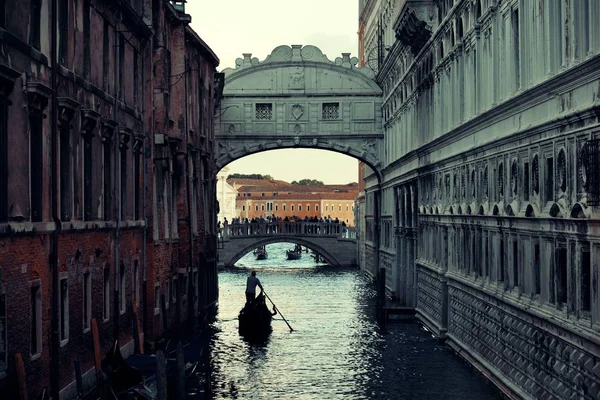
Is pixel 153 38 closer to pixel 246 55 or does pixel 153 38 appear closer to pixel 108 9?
pixel 108 9

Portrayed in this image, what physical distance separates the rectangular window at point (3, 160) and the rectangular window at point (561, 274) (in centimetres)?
604

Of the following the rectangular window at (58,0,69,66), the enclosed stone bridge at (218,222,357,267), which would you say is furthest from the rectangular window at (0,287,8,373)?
the enclosed stone bridge at (218,222,357,267)

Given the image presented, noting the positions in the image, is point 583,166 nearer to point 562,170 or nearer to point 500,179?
point 562,170

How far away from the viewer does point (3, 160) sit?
11094mm

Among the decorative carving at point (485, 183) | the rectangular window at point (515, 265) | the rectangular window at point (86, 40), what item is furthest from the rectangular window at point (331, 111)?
the rectangular window at point (515, 265)

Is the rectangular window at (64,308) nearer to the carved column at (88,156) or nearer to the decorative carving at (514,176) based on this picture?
the carved column at (88,156)

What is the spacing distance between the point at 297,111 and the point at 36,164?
974 inches

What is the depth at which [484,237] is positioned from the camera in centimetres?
1686

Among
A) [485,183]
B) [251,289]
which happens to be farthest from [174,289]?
[485,183]

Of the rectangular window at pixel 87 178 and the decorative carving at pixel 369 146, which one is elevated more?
the decorative carving at pixel 369 146

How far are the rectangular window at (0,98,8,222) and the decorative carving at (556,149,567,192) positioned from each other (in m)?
5.95

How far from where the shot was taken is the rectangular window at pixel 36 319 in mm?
12145

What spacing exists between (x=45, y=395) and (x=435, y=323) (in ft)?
39.8

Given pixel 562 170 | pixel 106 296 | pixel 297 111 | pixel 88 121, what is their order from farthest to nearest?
pixel 297 111 → pixel 106 296 → pixel 88 121 → pixel 562 170
